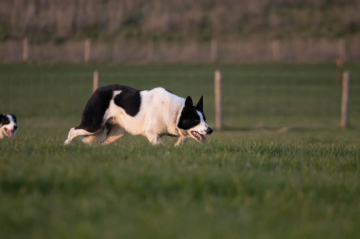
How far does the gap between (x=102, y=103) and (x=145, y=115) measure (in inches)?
31.4

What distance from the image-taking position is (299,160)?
21.9 feet

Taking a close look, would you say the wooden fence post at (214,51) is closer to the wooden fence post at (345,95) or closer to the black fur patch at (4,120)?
the wooden fence post at (345,95)

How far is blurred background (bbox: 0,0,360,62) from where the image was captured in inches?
1657

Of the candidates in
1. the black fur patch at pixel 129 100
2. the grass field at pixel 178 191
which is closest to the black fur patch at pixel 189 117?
the black fur patch at pixel 129 100

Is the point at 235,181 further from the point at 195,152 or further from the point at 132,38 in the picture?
the point at 132,38

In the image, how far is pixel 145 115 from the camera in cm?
918

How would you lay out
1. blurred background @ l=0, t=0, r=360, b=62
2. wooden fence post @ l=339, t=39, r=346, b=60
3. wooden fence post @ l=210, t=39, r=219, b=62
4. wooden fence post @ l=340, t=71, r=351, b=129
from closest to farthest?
wooden fence post @ l=340, t=71, r=351, b=129 < wooden fence post @ l=210, t=39, r=219, b=62 < wooden fence post @ l=339, t=39, r=346, b=60 < blurred background @ l=0, t=0, r=360, b=62

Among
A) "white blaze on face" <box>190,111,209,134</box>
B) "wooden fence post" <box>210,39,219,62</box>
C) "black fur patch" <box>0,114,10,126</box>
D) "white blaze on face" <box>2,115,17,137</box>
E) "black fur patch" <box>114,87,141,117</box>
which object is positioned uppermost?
"wooden fence post" <box>210,39,219,62</box>

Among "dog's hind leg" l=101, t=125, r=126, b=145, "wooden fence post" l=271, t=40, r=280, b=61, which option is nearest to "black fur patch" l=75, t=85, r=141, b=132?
"dog's hind leg" l=101, t=125, r=126, b=145

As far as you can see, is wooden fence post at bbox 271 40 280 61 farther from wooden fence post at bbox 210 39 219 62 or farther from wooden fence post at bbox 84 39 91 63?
wooden fence post at bbox 84 39 91 63

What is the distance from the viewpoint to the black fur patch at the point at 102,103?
9328mm

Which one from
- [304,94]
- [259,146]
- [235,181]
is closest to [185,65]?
[304,94]

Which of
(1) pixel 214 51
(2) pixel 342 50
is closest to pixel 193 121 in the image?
(1) pixel 214 51

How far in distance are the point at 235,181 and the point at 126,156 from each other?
175 centimetres
